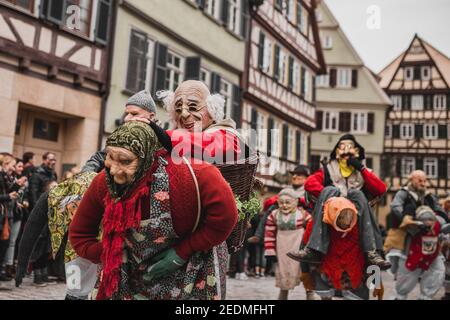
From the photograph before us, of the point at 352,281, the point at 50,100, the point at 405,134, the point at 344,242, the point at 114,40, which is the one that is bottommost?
the point at 352,281

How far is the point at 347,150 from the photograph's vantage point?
484cm

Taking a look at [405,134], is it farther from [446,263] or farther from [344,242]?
[344,242]

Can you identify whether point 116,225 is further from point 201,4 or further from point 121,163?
point 201,4

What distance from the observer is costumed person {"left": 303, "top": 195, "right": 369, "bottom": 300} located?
4.56 metres

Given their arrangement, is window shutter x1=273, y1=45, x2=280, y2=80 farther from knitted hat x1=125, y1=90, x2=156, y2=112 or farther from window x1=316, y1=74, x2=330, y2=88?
knitted hat x1=125, y1=90, x2=156, y2=112

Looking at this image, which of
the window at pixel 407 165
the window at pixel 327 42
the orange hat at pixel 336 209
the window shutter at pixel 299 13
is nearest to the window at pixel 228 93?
the window shutter at pixel 299 13

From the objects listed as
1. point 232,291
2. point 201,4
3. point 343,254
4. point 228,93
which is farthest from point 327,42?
point 343,254

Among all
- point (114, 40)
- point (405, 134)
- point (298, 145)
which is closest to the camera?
point (114, 40)

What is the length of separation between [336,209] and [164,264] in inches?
108

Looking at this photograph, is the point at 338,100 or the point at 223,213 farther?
the point at 338,100

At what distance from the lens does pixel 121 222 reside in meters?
1.96

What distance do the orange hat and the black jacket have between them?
4086 mm
